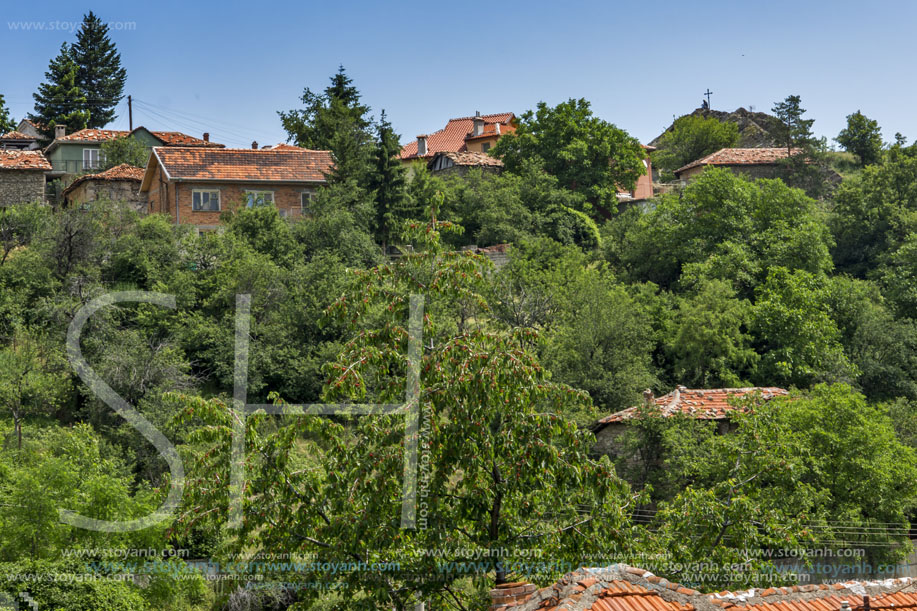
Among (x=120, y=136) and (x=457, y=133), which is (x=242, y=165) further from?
(x=457, y=133)

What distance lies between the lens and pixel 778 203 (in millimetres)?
44688

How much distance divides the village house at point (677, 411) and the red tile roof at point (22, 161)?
98.8 feet

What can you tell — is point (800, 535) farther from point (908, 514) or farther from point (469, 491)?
point (908, 514)

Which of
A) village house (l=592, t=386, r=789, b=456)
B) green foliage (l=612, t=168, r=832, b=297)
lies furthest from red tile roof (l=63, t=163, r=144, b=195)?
village house (l=592, t=386, r=789, b=456)

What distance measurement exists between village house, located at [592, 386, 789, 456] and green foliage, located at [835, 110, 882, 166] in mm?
43754

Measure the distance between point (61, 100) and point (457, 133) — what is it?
86.9 ft

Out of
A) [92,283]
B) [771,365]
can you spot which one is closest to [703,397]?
[771,365]

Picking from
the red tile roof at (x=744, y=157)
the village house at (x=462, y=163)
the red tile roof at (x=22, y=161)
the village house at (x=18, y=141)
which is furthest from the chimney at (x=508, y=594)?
the red tile roof at (x=744, y=157)

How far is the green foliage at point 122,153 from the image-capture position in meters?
49.8

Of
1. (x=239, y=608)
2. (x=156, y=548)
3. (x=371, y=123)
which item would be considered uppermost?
(x=371, y=123)

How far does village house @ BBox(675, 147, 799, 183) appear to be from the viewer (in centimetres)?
6097

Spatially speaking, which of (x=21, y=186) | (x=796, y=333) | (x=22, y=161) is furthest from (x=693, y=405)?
(x=22, y=161)

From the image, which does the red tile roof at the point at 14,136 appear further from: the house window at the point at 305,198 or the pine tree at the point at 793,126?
the pine tree at the point at 793,126

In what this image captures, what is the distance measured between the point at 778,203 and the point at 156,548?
34705 millimetres
